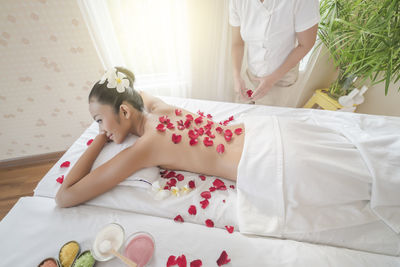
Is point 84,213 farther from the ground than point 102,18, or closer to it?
closer to it

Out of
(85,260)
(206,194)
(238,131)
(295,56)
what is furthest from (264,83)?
(85,260)

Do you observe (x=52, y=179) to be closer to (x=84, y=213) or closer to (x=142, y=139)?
(x=84, y=213)

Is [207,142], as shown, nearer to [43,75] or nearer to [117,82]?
[117,82]

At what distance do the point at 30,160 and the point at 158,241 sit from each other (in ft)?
6.44

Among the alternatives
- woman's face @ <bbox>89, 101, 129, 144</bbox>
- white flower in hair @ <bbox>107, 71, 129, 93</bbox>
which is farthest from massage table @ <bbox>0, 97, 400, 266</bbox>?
white flower in hair @ <bbox>107, 71, 129, 93</bbox>

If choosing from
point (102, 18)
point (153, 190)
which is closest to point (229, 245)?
point (153, 190)

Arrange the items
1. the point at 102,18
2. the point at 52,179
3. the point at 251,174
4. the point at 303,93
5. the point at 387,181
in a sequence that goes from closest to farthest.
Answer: the point at 387,181
the point at 251,174
the point at 52,179
the point at 102,18
the point at 303,93

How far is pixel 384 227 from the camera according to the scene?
712mm

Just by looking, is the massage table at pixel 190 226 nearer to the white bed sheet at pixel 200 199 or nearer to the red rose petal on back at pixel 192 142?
the white bed sheet at pixel 200 199

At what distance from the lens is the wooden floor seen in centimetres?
150

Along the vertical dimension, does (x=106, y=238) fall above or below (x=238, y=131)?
below

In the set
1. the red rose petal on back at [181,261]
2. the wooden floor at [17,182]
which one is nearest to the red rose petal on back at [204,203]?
the red rose petal on back at [181,261]

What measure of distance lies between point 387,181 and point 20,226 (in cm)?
169

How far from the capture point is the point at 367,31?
3.87 feet
